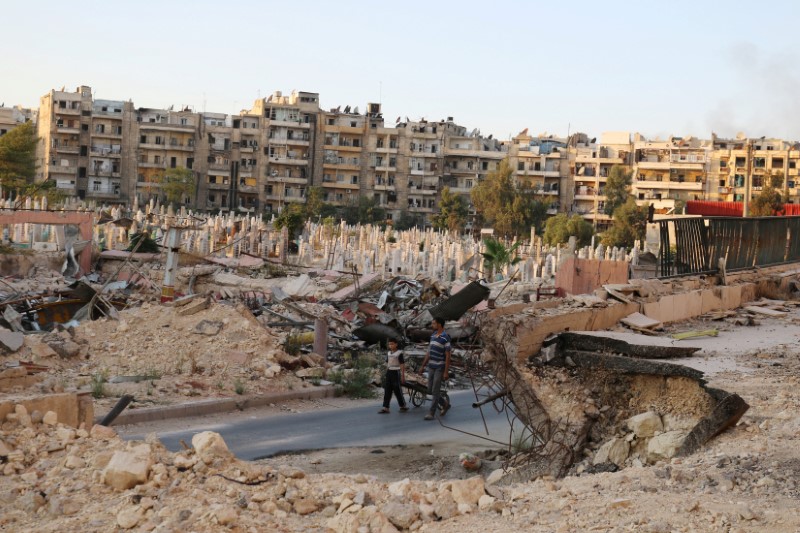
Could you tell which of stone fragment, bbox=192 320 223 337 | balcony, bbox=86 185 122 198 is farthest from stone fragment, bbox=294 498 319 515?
balcony, bbox=86 185 122 198

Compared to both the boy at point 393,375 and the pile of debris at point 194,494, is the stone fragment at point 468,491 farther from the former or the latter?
the boy at point 393,375

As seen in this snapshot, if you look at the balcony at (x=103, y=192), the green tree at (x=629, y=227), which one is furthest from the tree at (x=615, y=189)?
the balcony at (x=103, y=192)

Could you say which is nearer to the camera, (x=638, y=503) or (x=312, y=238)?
(x=638, y=503)

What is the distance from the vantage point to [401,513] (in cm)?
595

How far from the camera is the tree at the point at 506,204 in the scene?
7500 cm

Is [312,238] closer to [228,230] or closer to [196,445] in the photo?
[228,230]

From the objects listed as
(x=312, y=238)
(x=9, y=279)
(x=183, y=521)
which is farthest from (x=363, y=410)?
(x=312, y=238)

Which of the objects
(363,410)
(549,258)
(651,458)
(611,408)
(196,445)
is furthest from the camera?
(549,258)

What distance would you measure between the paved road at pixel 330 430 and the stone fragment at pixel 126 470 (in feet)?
13.7

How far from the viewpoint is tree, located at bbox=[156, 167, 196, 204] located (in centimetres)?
7906

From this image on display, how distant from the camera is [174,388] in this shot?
14.5 meters

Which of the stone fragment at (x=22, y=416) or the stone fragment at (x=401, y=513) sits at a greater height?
the stone fragment at (x=401, y=513)

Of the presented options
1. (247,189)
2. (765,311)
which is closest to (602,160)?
(247,189)

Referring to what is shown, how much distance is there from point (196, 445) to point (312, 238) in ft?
143
